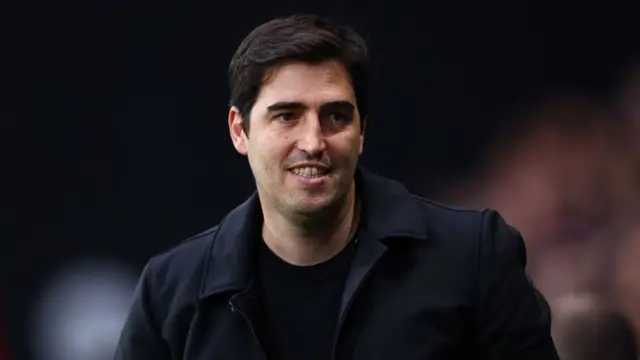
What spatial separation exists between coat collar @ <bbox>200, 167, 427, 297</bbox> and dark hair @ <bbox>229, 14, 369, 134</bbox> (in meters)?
0.14

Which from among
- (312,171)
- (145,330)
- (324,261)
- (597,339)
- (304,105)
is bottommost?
(597,339)

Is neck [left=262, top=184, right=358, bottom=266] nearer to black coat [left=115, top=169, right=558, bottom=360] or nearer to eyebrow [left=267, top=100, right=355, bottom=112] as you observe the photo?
black coat [left=115, top=169, right=558, bottom=360]

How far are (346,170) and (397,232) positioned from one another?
0.15 meters

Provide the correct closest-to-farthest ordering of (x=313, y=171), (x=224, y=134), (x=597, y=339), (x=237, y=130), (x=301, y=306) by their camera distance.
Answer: (x=313, y=171) → (x=301, y=306) → (x=237, y=130) → (x=597, y=339) → (x=224, y=134)

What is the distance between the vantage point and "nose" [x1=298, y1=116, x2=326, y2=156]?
217 cm

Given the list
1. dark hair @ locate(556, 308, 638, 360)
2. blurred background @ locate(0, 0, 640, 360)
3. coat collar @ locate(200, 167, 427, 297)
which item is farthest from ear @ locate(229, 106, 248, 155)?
blurred background @ locate(0, 0, 640, 360)

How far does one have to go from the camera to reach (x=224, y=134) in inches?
147

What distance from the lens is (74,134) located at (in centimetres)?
372

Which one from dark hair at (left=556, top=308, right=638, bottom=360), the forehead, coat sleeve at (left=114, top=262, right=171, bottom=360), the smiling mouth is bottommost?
dark hair at (left=556, top=308, right=638, bottom=360)

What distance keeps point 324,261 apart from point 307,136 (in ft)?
0.84

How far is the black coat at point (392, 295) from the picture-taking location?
86.4 inches

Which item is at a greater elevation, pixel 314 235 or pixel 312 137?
pixel 312 137

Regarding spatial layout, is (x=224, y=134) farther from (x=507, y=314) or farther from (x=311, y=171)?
(x=507, y=314)

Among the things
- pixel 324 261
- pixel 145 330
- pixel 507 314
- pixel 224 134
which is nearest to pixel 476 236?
pixel 507 314
